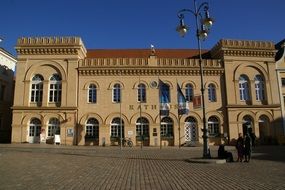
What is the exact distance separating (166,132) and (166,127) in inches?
22.1

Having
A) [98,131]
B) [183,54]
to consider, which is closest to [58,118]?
[98,131]

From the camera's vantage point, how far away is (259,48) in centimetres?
3709

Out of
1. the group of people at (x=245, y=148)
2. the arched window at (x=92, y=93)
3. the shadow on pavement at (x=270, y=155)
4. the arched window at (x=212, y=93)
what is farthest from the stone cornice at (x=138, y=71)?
the group of people at (x=245, y=148)

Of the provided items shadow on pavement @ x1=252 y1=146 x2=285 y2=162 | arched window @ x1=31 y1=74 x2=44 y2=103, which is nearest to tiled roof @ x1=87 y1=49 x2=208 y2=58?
arched window @ x1=31 y1=74 x2=44 y2=103

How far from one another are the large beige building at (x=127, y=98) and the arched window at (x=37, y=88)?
0.17ft

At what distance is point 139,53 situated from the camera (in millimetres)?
40250

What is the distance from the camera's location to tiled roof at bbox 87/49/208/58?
39375 mm

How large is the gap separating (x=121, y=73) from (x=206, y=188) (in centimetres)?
2707

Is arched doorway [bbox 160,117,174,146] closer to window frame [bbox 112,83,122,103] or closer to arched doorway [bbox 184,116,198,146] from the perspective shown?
arched doorway [bbox 184,116,198,146]

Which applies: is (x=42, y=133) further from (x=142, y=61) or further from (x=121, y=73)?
(x=142, y=61)

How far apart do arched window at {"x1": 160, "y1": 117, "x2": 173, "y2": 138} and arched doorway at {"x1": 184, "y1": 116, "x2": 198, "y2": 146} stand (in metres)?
1.70

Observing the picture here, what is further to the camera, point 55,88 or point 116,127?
point 55,88

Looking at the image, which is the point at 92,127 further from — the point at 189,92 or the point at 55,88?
the point at 189,92

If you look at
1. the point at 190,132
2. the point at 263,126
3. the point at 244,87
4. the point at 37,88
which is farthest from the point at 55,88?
the point at 263,126
